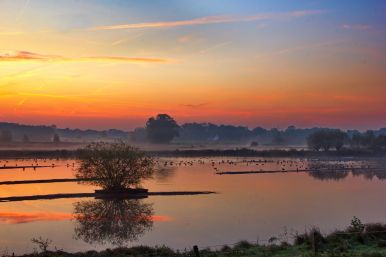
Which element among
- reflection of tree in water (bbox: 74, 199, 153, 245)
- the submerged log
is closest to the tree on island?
the submerged log

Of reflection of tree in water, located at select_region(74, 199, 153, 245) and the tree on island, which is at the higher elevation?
the tree on island

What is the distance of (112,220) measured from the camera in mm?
46094

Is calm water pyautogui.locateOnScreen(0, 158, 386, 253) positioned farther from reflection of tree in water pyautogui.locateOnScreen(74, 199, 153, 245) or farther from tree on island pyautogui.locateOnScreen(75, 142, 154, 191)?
tree on island pyautogui.locateOnScreen(75, 142, 154, 191)

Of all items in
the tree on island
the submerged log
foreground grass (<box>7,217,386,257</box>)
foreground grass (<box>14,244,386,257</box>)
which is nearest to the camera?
foreground grass (<box>14,244,386,257</box>)

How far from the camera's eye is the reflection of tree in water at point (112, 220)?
38.6 m

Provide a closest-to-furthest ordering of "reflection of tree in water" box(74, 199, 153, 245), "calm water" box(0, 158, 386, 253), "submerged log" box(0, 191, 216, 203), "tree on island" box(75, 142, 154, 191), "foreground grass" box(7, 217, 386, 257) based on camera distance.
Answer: "foreground grass" box(7, 217, 386, 257) < "calm water" box(0, 158, 386, 253) < "reflection of tree in water" box(74, 199, 153, 245) < "submerged log" box(0, 191, 216, 203) < "tree on island" box(75, 142, 154, 191)

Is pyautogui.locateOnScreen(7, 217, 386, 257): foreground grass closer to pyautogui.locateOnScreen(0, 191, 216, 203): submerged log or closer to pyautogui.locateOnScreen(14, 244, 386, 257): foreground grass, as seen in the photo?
pyautogui.locateOnScreen(14, 244, 386, 257): foreground grass

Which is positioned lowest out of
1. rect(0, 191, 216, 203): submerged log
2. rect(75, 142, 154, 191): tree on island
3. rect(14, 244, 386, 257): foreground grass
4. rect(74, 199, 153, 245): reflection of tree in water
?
rect(74, 199, 153, 245): reflection of tree in water

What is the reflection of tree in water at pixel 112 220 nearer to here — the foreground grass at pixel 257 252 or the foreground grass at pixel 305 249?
the foreground grass at pixel 257 252

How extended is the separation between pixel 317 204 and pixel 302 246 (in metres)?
29.7

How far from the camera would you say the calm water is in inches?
1452

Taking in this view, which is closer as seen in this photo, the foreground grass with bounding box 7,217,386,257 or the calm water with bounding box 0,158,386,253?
the foreground grass with bounding box 7,217,386,257

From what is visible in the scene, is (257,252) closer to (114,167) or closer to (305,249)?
(305,249)

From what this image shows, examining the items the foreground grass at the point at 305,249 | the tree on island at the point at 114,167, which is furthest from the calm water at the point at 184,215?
the foreground grass at the point at 305,249
